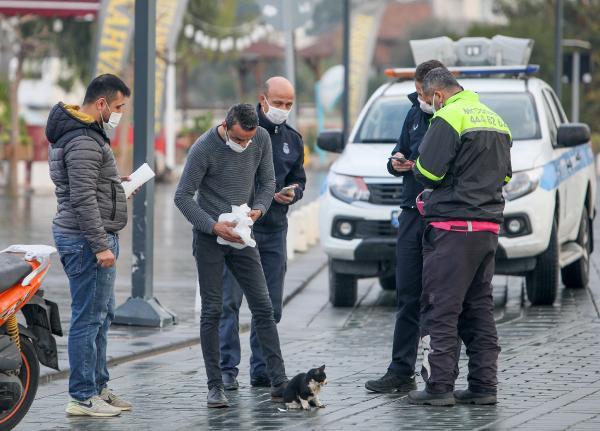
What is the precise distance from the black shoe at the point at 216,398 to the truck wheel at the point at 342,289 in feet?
15.9

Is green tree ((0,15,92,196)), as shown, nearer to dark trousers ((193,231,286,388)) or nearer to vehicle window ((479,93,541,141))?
vehicle window ((479,93,541,141))

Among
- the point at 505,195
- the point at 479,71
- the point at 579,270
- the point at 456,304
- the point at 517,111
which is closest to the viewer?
the point at 456,304

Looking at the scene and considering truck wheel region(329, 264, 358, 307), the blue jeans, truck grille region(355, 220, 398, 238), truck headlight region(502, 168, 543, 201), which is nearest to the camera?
the blue jeans

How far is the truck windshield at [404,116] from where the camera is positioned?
1346 centimetres

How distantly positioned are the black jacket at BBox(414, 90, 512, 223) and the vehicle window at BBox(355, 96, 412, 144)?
195 inches

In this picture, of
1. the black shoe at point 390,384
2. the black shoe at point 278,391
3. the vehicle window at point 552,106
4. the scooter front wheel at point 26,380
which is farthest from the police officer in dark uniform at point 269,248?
the vehicle window at point 552,106

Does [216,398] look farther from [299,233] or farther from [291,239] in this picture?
[299,233]

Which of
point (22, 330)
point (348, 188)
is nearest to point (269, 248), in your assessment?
point (22, 330)

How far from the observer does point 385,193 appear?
12836 millimetres

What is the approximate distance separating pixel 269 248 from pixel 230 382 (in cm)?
84

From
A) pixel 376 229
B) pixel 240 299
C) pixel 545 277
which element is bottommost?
pixel 545 277

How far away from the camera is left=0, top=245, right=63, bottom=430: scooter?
25.3 feet

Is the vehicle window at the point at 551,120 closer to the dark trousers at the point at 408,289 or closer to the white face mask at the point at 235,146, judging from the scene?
the dark trousers at the point at 408,289

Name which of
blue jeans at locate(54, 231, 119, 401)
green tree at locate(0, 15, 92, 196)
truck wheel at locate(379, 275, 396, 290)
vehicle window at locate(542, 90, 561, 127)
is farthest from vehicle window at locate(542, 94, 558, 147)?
green tree at locate(0, 15, 92, 196)
